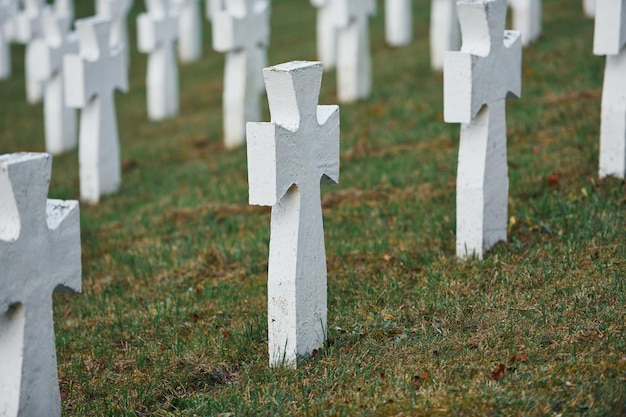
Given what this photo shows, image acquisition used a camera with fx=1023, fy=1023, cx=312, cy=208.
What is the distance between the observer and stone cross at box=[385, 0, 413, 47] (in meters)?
16.2

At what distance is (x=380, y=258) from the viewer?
6.71 metres

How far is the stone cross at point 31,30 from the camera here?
15180 mm

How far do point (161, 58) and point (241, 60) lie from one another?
3402 mm

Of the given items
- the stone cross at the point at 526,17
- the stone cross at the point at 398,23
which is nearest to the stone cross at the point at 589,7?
the stone cross at the point at 526,17

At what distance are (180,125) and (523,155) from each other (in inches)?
249

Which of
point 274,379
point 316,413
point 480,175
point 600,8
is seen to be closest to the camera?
point 316,413

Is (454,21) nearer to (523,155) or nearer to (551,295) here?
(523,155)

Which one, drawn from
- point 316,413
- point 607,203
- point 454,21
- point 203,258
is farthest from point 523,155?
point 454,21

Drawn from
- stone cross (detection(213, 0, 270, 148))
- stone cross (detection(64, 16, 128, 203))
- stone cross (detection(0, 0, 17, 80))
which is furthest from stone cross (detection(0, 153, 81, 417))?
stone cross (detection(0, 0, 17, 80))

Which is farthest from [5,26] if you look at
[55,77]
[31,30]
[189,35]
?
[55,77]

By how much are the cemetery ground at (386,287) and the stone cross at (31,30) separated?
4.86 m

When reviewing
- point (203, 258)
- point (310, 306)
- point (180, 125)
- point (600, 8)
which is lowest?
point (180, 125)

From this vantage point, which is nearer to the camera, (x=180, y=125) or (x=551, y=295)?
(x=551, y=295)

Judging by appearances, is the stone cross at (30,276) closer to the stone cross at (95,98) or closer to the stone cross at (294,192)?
the stone cross at (294,192)
